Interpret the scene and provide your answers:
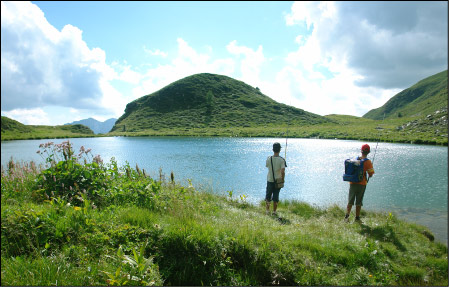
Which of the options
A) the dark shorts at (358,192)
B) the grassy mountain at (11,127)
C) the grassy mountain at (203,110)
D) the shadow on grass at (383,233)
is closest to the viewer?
the shadow on grass at (383,233)

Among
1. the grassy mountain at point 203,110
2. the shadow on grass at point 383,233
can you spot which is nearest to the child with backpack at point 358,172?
the shadow on grass at point 383,233

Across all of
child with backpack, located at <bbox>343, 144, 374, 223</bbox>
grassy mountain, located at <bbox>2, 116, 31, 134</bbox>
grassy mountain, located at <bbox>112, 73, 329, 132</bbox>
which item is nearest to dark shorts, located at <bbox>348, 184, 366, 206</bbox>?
child with backpack, located at <bbox>343, 144, 374, 223</bbox>

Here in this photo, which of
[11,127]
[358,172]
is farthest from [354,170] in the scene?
[11,127]

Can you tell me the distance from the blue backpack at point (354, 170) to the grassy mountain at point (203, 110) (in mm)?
118223

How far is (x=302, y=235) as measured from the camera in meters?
6.82

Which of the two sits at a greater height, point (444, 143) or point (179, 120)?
point (179, 120)

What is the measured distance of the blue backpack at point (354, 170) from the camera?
948cm

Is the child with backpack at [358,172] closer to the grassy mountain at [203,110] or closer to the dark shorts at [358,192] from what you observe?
the dark shorts at [358,192]

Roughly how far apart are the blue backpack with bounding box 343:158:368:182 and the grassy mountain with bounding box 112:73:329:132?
118223 mm

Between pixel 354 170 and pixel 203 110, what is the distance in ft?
510

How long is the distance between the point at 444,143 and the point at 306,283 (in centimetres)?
6153

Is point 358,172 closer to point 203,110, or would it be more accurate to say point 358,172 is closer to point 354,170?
point 354,170

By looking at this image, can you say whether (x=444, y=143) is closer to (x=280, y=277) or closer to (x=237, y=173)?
(x=237, y=173)

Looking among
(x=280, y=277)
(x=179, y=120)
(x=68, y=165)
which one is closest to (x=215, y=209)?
(x=280, y=277)
